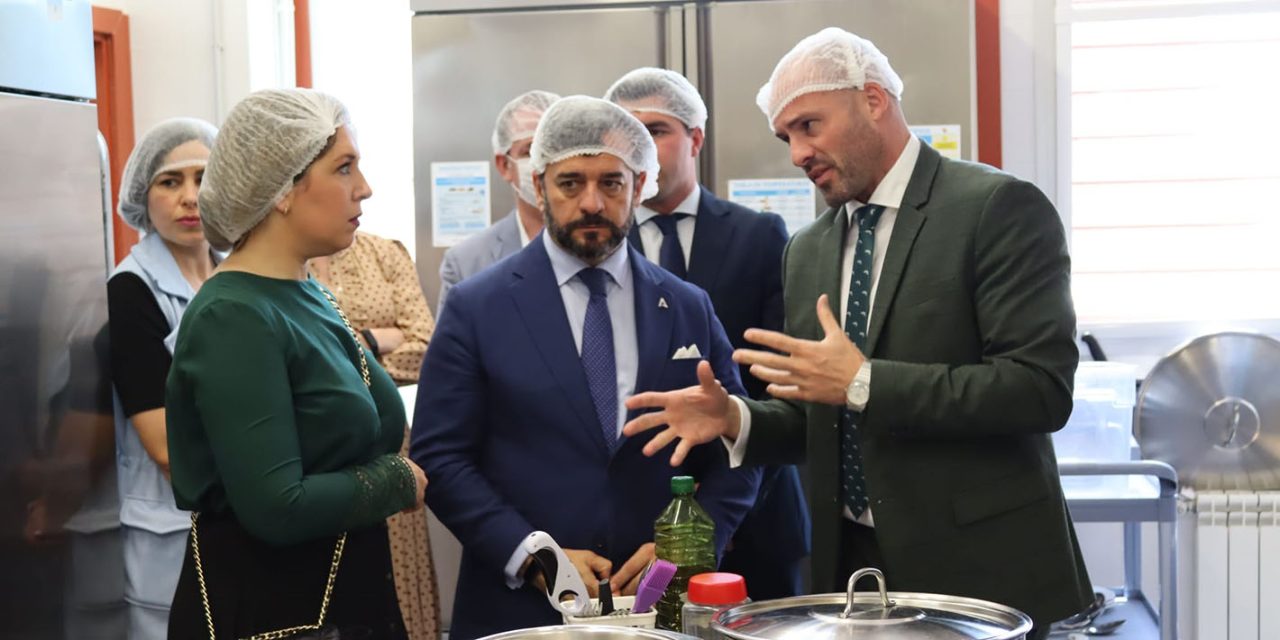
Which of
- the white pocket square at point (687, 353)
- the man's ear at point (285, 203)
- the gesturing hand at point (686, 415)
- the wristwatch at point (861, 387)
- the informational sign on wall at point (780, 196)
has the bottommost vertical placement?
the gesturing hand at point (686, 415)

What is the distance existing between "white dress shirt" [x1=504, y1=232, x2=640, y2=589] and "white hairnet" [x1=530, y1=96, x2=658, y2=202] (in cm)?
15

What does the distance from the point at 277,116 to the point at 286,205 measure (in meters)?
0.12

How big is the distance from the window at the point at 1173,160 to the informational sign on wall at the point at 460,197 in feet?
Answer: 6.03

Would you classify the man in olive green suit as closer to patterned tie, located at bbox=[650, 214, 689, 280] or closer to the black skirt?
the black skirt

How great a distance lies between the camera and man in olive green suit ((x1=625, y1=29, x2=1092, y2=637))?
1960 mm

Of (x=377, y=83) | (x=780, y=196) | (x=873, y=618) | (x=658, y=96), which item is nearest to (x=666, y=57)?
(x=780, y=196)

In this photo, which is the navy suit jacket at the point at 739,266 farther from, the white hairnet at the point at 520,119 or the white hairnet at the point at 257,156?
the white hairnet at the point at 257,156

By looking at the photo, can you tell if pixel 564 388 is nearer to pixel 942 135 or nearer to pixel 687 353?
pixel 687 353

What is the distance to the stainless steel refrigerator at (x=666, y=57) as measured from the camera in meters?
3.72

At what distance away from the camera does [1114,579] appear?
4.12 metres

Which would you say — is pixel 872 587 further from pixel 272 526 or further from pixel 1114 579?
pixel 1114 579

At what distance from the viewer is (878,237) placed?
218 centimetres

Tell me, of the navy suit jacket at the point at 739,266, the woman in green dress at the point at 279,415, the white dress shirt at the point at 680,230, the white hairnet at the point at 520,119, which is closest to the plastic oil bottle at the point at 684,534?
the woman in green dress at the point at 279,415

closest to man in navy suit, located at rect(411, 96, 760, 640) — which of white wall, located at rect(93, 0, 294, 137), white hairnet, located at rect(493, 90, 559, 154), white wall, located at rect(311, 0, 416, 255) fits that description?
white hairnet, located at rect(493, 90, 559, 154)
